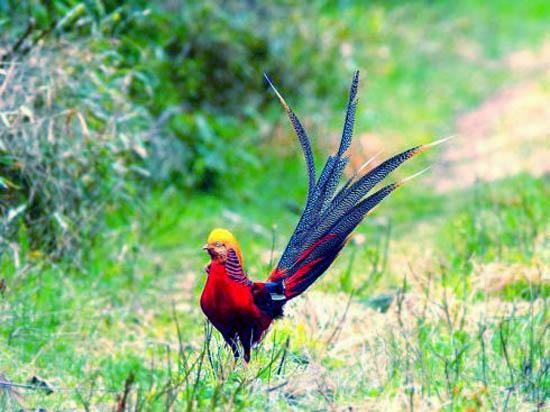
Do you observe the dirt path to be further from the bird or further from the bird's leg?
the bird's leg

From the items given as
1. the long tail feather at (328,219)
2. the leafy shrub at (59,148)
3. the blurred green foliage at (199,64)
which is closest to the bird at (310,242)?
the long tail feather at (328,219)

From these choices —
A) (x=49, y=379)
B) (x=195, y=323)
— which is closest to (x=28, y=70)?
(x=195, y=323)

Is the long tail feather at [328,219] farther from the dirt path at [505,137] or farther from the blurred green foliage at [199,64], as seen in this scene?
the dirt path at [505,137]

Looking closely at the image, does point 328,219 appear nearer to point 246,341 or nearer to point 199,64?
point 246,341

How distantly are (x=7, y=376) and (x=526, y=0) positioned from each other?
13.6 m

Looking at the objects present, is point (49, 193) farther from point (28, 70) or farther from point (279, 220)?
point (279, 220)

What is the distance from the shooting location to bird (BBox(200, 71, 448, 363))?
12.9 feet

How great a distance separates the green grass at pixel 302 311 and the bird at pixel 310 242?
11 centimetres

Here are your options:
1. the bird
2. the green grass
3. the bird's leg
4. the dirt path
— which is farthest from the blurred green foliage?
the bird's leg

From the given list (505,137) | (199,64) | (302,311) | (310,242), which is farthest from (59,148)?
(505,137)

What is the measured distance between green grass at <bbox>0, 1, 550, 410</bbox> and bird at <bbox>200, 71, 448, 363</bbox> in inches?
4.3

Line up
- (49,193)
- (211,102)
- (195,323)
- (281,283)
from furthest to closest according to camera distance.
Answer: (211,102) < (49,193) < (195,323) < (281,283)

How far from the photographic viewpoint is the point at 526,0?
1628 cm

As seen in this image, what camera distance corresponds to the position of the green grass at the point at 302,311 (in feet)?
12.3
